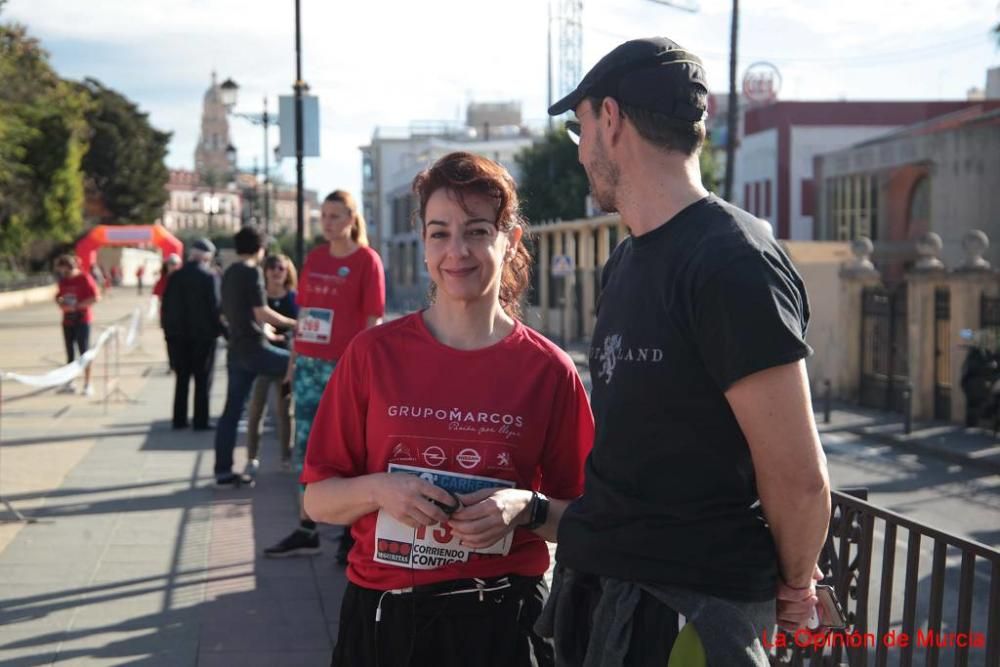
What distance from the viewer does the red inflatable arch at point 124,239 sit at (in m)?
46.3

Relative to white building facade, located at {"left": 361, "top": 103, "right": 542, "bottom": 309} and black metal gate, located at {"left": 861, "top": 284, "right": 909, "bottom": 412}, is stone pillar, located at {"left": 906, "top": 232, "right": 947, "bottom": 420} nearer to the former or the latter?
black metal gate, located at {"left": 861, "top": 284, "right": 909, "bottom": 412}

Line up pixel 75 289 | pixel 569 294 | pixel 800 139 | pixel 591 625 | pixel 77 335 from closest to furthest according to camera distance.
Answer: pixel 591 625 < pixel 75 289 < pixel 77 335 < pixel 569 294 < pixel 800 139

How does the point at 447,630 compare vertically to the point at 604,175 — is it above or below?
below

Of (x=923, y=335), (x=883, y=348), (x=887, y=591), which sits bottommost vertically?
(x=883, y=348)

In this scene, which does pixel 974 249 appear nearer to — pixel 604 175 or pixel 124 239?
pixel 604 175

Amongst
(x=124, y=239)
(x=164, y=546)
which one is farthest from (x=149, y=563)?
(x=124, y=239)

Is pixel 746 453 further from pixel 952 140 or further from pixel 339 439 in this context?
pixel 952 140

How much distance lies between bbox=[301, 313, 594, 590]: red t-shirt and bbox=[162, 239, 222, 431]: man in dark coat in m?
10.7

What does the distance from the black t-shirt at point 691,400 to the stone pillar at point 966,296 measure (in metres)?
17.1

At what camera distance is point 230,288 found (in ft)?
33.0

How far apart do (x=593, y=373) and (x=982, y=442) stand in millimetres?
15133

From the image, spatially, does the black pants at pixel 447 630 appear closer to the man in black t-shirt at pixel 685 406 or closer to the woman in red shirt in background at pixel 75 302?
the man in black t-shirt at pixel 685 406

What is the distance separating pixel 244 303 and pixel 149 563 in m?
2.85

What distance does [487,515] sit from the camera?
2.86 metres
